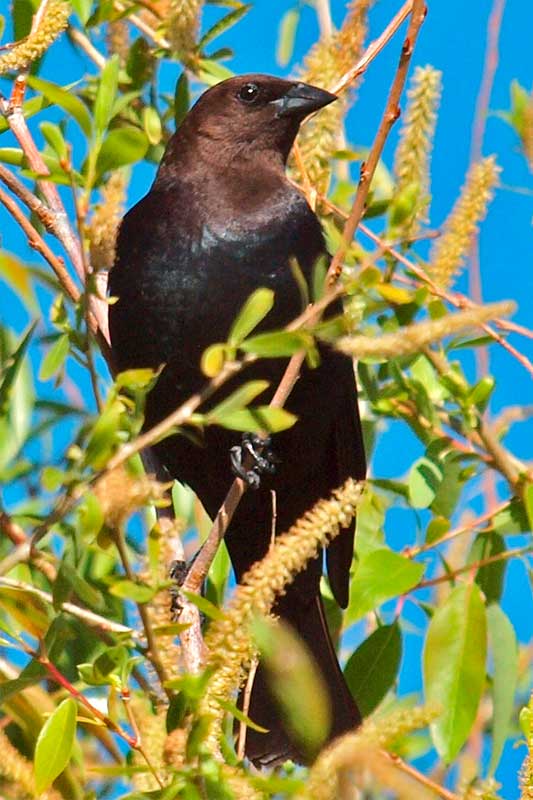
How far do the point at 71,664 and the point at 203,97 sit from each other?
4.58ft

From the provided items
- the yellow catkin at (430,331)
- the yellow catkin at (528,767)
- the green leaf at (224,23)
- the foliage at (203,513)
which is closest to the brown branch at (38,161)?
the foliage at (203,513)

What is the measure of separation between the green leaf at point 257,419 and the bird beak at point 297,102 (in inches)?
54.7

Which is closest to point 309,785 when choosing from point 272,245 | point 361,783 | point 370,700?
point 361,783

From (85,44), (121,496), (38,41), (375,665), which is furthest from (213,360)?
(85,44)

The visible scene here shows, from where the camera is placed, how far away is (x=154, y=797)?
1252 millimetres

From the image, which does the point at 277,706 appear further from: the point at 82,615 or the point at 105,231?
the point at 105,231

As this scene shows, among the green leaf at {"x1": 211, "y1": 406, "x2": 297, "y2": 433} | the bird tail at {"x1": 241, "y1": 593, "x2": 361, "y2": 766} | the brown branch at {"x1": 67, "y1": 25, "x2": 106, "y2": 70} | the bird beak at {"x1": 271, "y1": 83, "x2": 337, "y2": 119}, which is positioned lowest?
the bird tail at {"x1": 241, "y1": 593, "x2": 361, "y2": 766}

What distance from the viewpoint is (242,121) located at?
2.94 meters

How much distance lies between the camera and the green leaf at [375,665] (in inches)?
83.2

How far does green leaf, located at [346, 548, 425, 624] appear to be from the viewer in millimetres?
1865

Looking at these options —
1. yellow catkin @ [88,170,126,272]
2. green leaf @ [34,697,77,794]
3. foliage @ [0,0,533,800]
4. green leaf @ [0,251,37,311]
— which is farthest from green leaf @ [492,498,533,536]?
green leaf @ [0,251,37,311]

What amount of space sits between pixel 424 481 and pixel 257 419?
81 cm

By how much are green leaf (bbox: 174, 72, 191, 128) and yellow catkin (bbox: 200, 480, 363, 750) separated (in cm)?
147

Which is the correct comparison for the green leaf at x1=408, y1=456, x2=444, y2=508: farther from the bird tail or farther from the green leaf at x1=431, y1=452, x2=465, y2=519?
the bird tail
